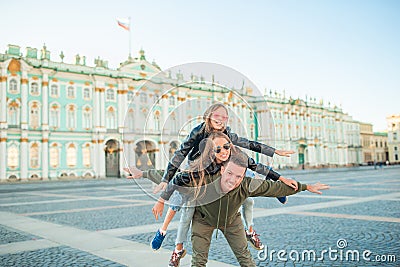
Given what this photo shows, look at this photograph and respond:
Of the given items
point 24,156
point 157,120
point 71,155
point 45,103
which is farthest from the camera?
point 71,155

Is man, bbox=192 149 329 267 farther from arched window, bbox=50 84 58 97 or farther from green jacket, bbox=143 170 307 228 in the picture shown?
arched window, bbox=50 84 58 97

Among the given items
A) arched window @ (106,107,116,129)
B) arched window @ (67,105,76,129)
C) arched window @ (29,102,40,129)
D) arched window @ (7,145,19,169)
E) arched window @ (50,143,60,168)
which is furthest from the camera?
arched window @ (106,107,116,129)

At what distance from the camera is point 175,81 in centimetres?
379

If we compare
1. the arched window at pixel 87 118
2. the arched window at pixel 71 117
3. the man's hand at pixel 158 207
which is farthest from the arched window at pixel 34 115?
the man's hand at pixel 158 207

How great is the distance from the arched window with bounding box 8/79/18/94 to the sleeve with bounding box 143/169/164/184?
37.2m

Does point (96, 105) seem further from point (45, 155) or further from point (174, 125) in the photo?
point (174, 125)

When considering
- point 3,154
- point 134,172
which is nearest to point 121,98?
point 3,154

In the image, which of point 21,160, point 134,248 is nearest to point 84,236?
point 134,248

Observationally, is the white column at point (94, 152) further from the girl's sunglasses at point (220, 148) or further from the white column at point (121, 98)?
the girl's sunglasses at point (220, 148)

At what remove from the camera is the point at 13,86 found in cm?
3662

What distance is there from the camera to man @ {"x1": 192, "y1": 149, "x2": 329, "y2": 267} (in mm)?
3160

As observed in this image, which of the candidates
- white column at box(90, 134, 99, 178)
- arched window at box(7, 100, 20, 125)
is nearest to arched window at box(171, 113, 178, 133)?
arched window at box(7, 100, 20, 125)

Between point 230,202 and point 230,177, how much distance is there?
0.76 feet

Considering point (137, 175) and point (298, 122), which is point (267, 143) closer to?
point (137, 175)
